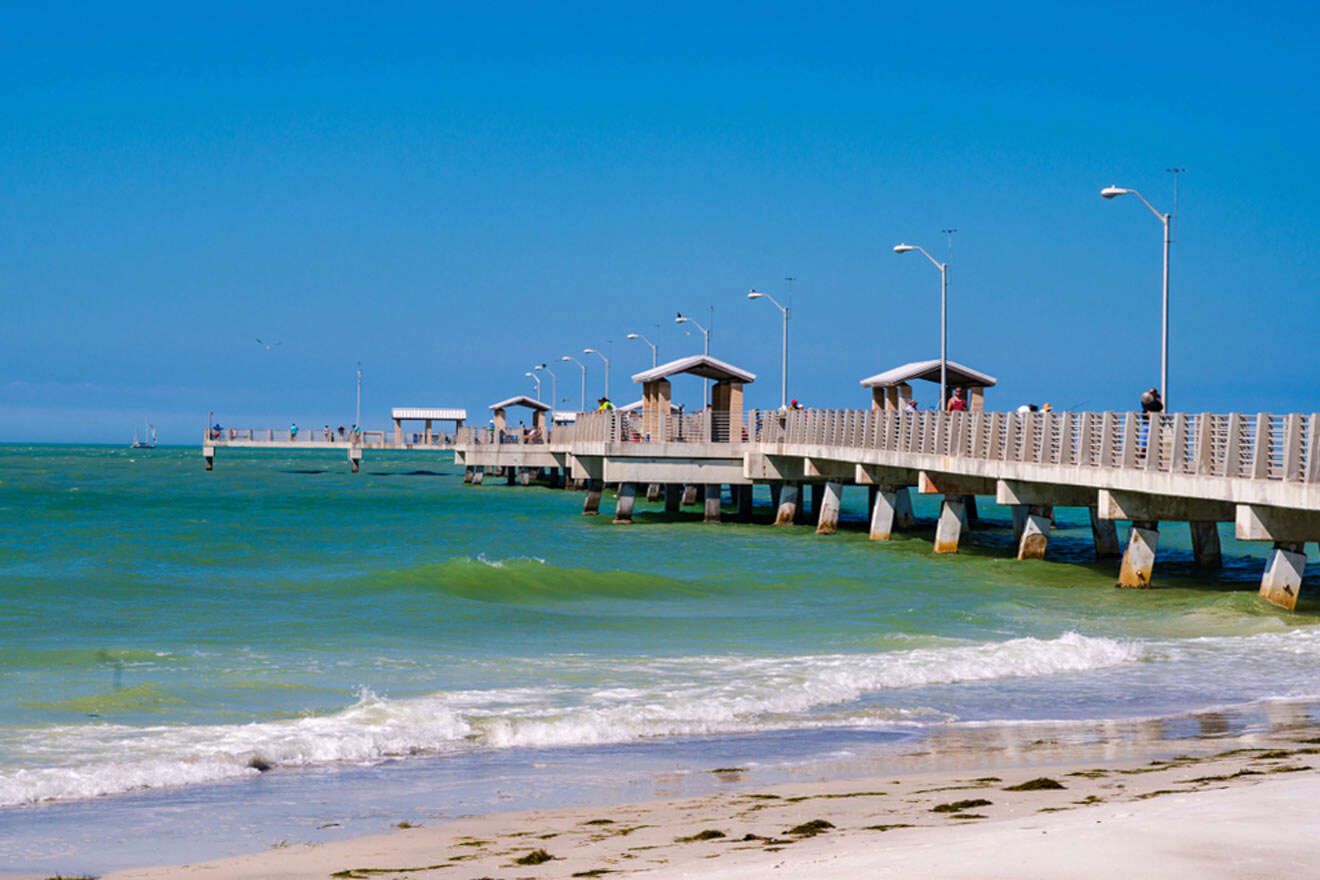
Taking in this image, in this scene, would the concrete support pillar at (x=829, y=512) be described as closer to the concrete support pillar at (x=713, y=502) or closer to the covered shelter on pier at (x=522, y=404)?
the concrete support pillar at (x=713, y=502)

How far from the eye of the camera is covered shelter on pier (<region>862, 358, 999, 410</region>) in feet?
150

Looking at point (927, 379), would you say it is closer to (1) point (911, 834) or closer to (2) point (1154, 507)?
(2) point (1154, 507)

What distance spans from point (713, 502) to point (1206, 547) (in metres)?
21.7

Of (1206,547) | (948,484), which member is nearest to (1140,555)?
(1206,547)

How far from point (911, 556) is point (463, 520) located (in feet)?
94.6

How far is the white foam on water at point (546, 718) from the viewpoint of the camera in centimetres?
1180

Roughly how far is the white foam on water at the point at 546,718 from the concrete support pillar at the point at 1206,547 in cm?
1679

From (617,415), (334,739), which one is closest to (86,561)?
(617,415)

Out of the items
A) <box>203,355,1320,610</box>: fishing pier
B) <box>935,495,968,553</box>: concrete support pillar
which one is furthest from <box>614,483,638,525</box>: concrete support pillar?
<box>935,495,968,553</box>: concrete support pillar

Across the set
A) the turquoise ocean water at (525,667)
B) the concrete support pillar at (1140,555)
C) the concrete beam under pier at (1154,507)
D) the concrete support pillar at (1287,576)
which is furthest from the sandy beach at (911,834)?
the concrete support pillar at (1140,555)

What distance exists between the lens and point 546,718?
14.1 metres

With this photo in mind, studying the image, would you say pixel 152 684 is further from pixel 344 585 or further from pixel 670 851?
pixel 344 585

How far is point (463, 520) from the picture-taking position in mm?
62469

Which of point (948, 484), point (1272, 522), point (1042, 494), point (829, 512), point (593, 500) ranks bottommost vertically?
point (593, 500)
